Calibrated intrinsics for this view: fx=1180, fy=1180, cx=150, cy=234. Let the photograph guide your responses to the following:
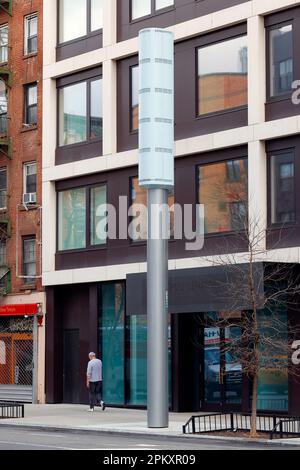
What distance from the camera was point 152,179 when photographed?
2864 cm

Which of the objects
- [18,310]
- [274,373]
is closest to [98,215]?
[18,310]

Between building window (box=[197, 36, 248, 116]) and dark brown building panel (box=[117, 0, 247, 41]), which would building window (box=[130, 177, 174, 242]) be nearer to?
building window (box=[197, 36, 248, 116])

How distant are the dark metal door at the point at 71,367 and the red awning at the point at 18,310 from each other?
1411 millimetres

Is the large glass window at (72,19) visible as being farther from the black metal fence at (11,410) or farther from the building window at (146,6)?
the black metal fence at (11,410)

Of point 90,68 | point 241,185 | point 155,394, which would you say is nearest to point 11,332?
point 90,68

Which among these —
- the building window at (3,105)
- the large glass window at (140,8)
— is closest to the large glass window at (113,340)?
the building window at (3,105)

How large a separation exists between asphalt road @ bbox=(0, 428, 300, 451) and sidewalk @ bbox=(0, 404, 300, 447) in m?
0.28

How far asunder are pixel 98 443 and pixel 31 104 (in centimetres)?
2060

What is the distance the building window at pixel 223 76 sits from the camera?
33938mm

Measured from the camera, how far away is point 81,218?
1569 inches

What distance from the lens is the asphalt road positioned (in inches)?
907

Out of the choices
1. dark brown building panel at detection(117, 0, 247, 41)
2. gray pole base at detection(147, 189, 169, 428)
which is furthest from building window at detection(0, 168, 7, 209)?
gray pole base at detection(147, 189, 169, 428)

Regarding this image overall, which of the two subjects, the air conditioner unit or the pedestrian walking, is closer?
the pedestrian walking

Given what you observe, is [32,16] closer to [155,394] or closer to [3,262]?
[3,262]
